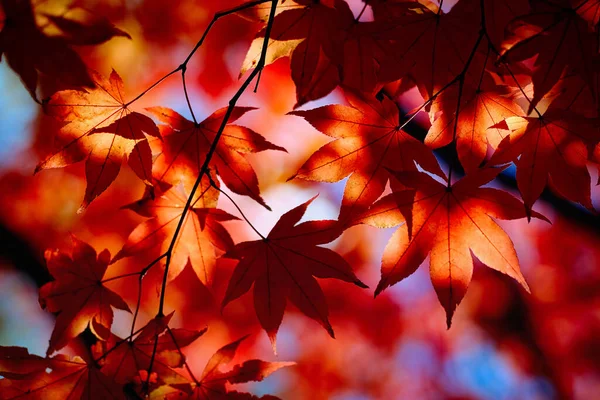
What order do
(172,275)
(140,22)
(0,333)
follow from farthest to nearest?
(0,333) < (140,22) < (172,275)

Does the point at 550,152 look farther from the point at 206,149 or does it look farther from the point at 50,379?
the point at 50,379

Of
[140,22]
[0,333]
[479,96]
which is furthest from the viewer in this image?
[0,333]

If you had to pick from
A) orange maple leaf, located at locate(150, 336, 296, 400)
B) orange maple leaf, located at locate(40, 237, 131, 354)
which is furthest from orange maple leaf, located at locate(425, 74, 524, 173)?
orange maple leaf, located at locate(40, 237, 131, 354)

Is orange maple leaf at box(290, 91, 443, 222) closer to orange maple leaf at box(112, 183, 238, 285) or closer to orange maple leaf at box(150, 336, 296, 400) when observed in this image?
orange maple leaf at box(112, 183, 238, 285)

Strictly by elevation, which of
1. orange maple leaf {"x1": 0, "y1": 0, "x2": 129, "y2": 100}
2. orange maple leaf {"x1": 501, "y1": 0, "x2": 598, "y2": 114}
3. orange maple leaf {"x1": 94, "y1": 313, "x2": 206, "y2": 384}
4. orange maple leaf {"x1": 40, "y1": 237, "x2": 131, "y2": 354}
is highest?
orange maple leaf {"x1": 0, "y1": 0, "x2": 129, "y2": 100}

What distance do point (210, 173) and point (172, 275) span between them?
26 centimetres

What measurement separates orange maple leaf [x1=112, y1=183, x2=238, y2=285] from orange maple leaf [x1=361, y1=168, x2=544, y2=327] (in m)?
0.37

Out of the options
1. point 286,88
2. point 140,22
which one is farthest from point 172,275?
point 140,22

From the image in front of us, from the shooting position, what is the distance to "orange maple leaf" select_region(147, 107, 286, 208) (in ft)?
3.21

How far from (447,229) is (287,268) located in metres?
0.33

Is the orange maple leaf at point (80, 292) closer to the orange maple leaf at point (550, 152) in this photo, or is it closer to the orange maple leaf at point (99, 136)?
the orange maple leaf at point (99, 136)

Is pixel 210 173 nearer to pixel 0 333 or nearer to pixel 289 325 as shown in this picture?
pixel 289 325

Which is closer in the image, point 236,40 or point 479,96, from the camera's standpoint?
point 479,96

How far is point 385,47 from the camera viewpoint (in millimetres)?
996
